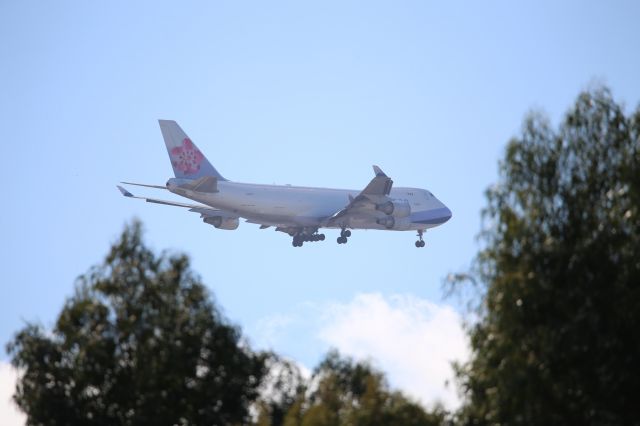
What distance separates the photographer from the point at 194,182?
66062mm

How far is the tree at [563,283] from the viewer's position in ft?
105

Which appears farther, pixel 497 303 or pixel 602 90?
pixel 602 90

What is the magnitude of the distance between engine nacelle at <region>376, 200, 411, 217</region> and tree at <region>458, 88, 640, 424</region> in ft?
118

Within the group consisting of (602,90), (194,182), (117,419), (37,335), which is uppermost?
(194,182)

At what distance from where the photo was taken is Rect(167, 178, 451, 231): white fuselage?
68.5 metres

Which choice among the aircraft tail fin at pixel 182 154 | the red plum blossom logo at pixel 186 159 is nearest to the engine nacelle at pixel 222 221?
the aircraft tail fin at pixel 182 154

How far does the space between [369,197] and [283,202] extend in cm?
521

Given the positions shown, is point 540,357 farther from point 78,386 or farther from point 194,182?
point 194,182

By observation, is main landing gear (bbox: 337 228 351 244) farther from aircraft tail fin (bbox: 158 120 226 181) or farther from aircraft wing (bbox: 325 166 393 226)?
aircraft tail fin (bbox: 158 120 226 181)

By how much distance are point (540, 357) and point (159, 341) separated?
1212 cm

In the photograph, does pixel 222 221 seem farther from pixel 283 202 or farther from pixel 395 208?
pixel 395 208

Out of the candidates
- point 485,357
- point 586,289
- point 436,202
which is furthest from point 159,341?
point 436,202

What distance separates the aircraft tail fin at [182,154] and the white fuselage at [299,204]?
5.87ft

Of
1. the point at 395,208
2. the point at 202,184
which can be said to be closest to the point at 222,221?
the point at 202,184
